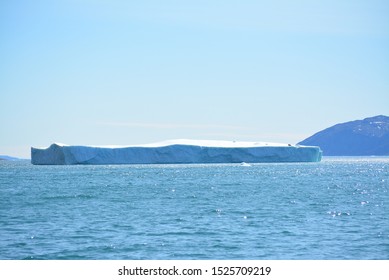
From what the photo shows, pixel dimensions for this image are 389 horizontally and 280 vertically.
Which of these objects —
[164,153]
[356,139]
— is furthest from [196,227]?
[356,139]

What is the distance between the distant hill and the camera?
163125 millimetres

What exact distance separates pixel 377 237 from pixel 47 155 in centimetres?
6919

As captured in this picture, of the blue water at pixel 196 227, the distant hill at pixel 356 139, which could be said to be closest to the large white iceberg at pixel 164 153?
the blue water at pixel 196 227

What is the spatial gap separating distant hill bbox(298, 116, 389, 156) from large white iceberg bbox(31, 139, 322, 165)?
276 feet

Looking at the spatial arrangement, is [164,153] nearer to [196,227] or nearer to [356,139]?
[196,227]

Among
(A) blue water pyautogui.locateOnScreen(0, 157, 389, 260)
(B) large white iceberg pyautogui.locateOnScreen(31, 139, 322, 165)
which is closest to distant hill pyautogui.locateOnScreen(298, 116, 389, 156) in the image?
(B) large white iceberg pyautogui.locateOnScreen(31, 139, 322, 165)

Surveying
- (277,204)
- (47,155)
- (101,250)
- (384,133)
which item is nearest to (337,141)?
(384,133)

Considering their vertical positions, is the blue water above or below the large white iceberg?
below

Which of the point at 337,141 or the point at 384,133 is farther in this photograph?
the point at 337,141

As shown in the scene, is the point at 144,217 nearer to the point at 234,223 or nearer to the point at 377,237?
the point at 234,223

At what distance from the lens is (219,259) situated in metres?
14.0

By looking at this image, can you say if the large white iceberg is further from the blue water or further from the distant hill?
the distant hill

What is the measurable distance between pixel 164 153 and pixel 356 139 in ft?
346

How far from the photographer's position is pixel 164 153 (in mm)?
79000
